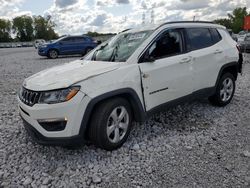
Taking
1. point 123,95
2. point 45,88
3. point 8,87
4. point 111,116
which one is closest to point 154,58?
point 123,95

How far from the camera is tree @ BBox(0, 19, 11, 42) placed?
289ft

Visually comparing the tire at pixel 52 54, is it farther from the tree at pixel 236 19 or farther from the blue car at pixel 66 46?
the tree at pixel 236 19

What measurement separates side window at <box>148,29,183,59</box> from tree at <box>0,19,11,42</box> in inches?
3705

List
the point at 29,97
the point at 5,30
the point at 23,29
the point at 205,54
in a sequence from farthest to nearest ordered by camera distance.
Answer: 1. the point at 23,29
2. the point at 5,30
3. the point at 205,54
4. the point at 29,97

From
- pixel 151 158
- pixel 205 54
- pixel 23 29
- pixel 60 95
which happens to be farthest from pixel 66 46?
pixel 23 29

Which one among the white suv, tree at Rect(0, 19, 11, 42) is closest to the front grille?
the white suv

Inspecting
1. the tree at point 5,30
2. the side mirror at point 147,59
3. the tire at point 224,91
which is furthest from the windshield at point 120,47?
the tree at point 5,30

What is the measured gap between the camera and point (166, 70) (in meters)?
3.91

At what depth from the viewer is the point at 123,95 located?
3527mm

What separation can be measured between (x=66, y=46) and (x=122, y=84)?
49.6 ft

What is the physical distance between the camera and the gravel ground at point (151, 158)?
2.96m

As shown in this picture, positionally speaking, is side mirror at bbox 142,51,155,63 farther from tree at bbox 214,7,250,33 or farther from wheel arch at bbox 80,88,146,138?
tree at bbox 214,7,250,33

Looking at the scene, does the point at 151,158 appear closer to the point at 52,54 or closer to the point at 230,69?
the point at 230,69

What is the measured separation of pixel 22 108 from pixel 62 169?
0.99m
